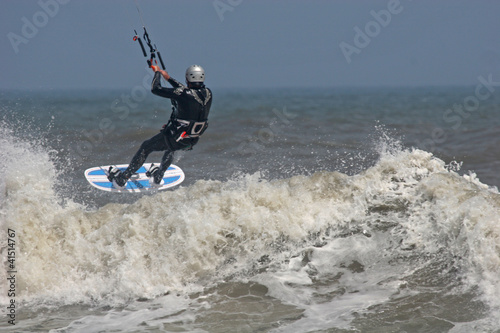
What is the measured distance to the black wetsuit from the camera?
8141 millimetres

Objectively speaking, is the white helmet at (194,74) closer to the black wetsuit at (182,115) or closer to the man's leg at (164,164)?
the black wetsuit at (182,115)

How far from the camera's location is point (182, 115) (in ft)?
27.6

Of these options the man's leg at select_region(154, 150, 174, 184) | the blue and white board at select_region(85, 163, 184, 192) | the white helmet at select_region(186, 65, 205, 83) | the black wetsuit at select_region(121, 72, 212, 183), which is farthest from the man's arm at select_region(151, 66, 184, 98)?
the blue and white board at select_region(85, 163, 184, 192)

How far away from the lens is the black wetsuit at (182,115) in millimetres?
8141

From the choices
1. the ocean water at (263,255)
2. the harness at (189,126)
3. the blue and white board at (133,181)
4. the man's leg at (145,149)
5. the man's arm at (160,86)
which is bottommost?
the ocean water at (263,255)

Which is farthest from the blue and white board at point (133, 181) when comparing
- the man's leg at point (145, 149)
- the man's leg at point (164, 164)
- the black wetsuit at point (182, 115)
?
the black wetsuit at point (182, 115)

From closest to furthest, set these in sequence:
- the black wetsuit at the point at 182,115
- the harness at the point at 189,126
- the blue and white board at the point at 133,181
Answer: the black wetsuit at the point at 182,115 < the harness at the point at 189,126 < the blue and white board at the point at 133,181

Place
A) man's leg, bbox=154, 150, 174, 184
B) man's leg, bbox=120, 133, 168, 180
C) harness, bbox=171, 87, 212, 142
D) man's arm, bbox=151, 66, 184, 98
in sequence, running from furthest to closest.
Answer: man's leg, bbox=154, 150, 174, 184 < man's leg, bbox=120, 133, 168, 180 < harness, bbox=171, 87, 212, 142 < man's arm, bbox=151, 66, 184, 98

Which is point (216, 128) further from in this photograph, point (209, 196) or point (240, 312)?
point (240, 312)

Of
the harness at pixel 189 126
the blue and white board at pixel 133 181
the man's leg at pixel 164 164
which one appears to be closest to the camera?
the harness at pixel 189 126

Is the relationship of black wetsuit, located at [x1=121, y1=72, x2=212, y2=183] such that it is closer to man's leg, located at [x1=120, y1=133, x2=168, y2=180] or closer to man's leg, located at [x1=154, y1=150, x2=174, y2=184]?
man's leg, located at [x1=120, y1=133, x2=168, y2=180]

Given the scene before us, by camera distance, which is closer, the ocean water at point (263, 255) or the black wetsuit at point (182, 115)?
the ocean water at point (263, 255)

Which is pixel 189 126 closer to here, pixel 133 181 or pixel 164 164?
pixel 164 164

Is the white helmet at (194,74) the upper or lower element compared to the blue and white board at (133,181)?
upper
